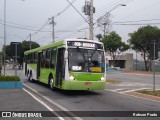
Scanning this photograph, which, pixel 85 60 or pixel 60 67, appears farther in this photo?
pixel 60 67

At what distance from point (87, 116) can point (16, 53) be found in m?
14.0

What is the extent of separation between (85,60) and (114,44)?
50891 millimetres

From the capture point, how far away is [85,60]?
61.2 feet

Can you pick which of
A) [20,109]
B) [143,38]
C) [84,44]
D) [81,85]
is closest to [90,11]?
[84,44]

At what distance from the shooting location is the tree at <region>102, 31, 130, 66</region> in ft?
226

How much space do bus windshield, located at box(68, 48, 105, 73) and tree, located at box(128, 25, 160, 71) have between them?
42109 mm

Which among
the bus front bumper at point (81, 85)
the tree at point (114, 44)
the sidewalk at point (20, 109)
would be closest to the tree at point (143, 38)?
the tree at point (114, 44)

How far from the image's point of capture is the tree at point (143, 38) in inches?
2392

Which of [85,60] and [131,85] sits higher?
[85,60]

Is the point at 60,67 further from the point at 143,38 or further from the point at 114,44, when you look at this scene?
the point at 114,44

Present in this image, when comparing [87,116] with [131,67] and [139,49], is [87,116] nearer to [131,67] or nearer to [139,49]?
[139,49]

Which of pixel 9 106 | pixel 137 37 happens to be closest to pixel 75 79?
pixel 9 106

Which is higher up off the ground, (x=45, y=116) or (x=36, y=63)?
(x=36, y=63)

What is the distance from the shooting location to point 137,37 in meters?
62.9
